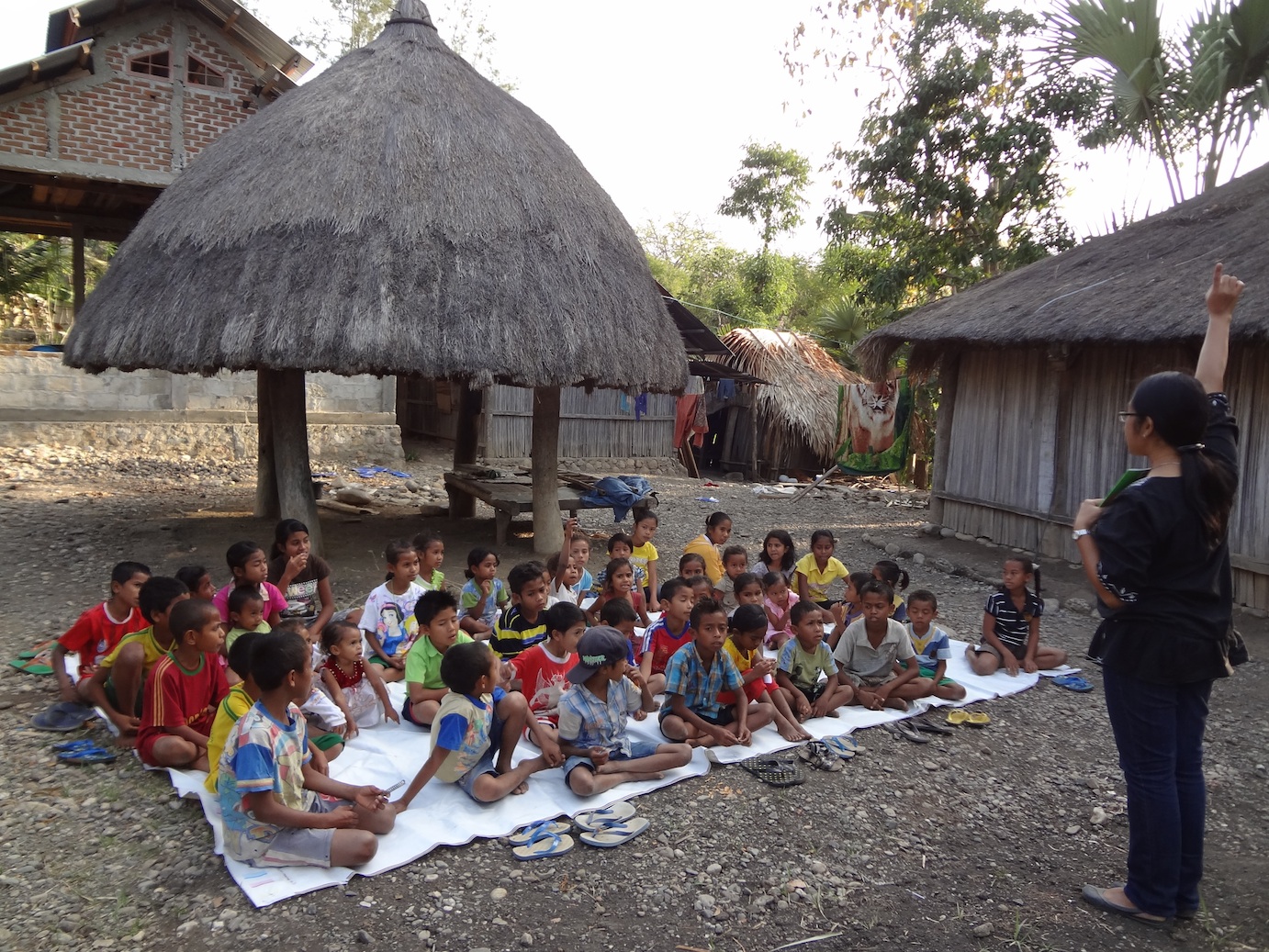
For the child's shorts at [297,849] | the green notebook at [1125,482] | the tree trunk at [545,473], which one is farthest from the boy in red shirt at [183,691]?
the tree trunk at [545,473]

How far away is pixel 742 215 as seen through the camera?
21.8 meters

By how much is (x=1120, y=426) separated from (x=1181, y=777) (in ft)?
20.7

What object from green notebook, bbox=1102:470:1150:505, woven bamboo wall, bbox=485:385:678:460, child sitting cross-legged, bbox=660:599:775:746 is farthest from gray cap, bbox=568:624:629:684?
woven bamboo wall, bbox=485:385:678:460

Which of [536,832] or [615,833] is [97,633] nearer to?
[536,832]

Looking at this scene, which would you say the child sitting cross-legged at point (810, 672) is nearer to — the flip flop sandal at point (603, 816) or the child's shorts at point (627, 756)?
Answer: the child's shorts at point (627, 756)

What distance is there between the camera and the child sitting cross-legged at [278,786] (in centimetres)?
294

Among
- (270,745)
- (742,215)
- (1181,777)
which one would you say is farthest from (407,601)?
(742,215)

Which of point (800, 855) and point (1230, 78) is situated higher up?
point (1230, 78)

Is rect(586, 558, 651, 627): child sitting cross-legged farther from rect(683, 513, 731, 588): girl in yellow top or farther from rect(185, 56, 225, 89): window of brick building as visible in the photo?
rect(185, 56, 225, 89): window of brick building

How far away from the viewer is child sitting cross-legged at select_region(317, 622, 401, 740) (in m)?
4.15

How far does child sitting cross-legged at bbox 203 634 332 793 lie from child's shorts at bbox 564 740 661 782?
96cm

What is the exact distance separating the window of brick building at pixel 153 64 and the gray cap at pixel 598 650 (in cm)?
1018

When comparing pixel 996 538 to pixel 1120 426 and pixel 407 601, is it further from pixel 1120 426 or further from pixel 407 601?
pixel 407 601

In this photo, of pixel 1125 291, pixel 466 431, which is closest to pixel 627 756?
pixel 1125 291
